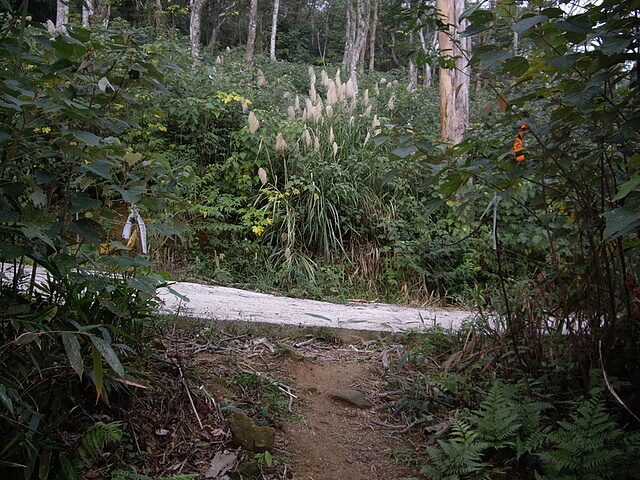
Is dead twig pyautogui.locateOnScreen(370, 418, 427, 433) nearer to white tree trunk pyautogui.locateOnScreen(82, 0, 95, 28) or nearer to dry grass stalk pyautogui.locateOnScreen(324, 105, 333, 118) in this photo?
white tree trunk pyautogui.locateOnScreen(82, 0, 95, 28)

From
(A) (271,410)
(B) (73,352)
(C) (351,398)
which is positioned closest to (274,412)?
(A) (271,410)

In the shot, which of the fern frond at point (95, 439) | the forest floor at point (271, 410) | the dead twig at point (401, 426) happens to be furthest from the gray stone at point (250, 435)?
the dead twig at point (401, 426)

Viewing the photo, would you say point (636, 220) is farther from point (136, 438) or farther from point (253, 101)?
point (253, 101)

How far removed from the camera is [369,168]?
24.6ft

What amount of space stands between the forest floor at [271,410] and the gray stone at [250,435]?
0.08 ft

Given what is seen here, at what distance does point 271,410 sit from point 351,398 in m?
0.55

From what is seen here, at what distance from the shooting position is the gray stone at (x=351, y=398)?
2.93m

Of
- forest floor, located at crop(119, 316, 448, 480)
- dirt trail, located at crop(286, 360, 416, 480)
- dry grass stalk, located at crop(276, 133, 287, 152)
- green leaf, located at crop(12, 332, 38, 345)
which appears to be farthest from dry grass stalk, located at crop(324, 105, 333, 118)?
green leaf, located at crop(12, 332, 38, 345)

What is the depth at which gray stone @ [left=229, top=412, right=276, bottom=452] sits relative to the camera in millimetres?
2252

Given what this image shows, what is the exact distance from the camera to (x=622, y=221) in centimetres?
134

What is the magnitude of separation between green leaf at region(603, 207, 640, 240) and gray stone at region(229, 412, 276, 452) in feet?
5.17

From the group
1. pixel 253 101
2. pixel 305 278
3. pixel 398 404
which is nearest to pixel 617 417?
pixel 398 404

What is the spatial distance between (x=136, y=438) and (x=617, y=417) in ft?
6.44

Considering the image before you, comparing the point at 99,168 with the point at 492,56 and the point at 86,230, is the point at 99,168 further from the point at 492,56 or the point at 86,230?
the point at 492,56
